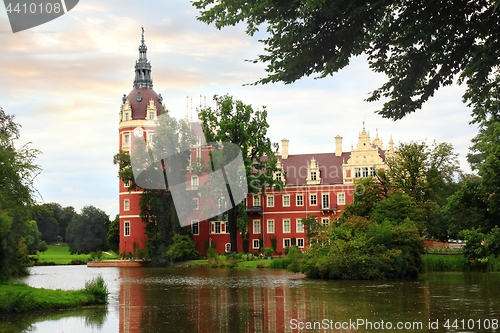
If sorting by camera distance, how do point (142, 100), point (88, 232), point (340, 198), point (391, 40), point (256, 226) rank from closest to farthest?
point (391, 40), point (340, 198), point (256, 226), point (142, 100), point (88, 232)

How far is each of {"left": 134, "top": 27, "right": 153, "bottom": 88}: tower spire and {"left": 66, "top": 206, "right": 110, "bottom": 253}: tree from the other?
23.5m

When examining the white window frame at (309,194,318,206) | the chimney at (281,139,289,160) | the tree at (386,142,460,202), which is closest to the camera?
the tree at (386,142,460,202)

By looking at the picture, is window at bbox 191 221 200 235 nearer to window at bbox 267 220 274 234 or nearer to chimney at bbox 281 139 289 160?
window at bbox 267 220 274 234

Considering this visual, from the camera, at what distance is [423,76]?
418 inches

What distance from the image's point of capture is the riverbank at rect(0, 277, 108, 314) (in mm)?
14969

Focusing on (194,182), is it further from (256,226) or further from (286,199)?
(286,199)

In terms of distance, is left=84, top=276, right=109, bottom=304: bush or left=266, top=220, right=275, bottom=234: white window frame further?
left=266, top=220, right=275, bottom=234: white window frame

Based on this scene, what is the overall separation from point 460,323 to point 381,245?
1418cm

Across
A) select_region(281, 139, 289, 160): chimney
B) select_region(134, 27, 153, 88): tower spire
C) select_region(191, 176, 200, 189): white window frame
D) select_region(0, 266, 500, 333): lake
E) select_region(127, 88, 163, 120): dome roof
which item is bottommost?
select_region(0, 266, 500, 333): lake

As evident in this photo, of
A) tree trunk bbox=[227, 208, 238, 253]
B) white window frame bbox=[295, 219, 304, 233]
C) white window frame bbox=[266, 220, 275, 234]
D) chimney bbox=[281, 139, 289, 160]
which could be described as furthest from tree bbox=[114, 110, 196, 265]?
chimney bbox=[281, 139, 289, 160]

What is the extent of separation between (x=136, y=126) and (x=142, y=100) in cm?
315

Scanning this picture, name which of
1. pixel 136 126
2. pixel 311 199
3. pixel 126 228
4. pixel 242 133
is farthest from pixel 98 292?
pixel 136 126

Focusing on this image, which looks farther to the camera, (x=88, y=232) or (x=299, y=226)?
(x=88, y=232)

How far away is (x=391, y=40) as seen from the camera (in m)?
10.6
